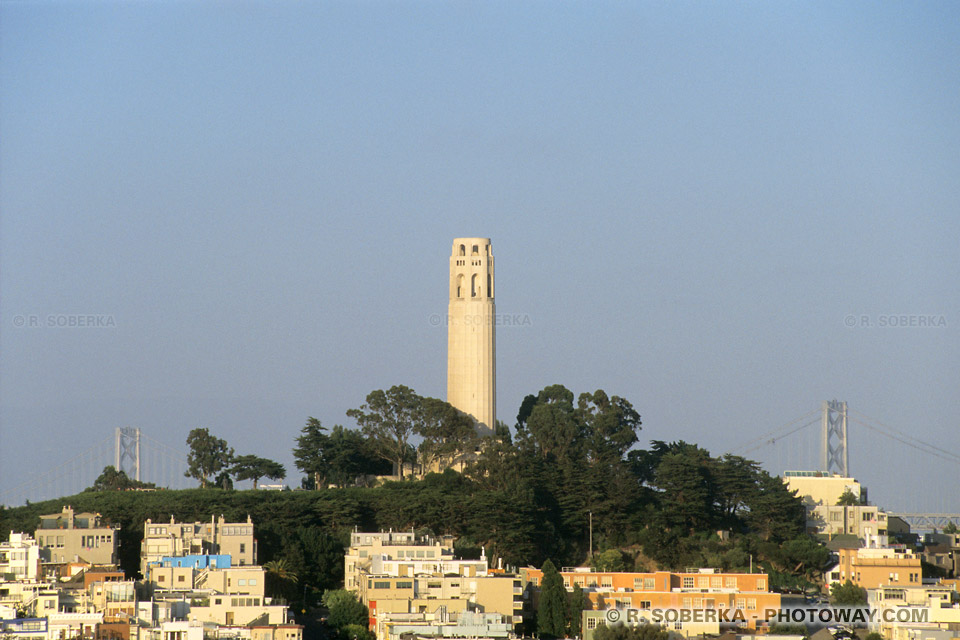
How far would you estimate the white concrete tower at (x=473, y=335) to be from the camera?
76.0m

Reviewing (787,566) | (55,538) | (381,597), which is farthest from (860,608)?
(55,538)

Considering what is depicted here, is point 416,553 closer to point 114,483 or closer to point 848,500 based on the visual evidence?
point 114,483

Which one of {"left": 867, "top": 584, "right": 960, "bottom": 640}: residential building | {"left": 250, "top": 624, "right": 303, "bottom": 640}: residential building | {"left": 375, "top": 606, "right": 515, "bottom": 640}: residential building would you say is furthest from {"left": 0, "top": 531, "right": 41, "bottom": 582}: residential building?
{"left": 867, "top": 584, "right": 960, "bottom": 640}: residential building

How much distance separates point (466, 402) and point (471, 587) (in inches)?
621

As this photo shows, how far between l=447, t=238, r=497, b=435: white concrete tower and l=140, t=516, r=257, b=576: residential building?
12.4 m

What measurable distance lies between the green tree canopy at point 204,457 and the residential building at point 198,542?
8.34m

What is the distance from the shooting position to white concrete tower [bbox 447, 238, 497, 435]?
249 ft

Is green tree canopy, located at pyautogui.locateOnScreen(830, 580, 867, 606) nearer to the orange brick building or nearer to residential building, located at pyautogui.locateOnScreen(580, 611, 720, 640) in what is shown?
the orange brick building

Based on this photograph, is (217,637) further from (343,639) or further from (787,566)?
(787,566)

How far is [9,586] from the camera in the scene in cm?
6122

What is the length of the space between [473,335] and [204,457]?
11277 mm

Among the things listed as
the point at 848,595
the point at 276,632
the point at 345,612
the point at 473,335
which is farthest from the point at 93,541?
the point at 848,595

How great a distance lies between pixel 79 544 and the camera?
2601 inches

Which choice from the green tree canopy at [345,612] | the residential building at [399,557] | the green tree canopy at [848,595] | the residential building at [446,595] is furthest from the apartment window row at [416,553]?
the green tree canopy at [848,595]
